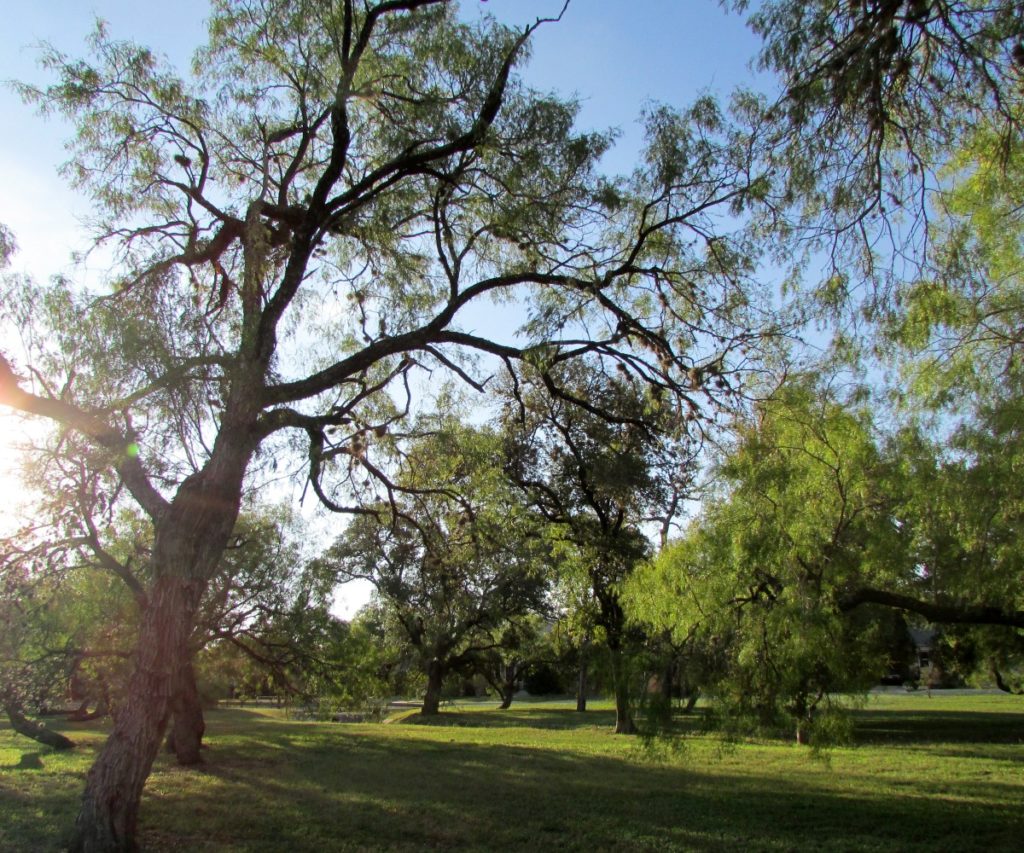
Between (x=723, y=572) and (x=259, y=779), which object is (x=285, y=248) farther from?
(x=259, y=779)

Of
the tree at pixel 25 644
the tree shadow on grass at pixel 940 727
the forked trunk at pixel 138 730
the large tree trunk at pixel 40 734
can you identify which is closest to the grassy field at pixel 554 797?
the tree shadow on grass at pixel 940 727

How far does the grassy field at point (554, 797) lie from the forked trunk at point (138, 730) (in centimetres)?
127

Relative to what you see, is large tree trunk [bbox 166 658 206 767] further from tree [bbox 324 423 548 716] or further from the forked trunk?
the forked trunk

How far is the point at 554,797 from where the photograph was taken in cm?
1112

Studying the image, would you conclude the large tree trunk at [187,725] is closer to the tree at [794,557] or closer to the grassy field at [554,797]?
the grassy field at [554,797]

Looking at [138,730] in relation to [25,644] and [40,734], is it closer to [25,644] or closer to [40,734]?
[25,644]

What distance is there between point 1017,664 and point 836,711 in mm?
20419

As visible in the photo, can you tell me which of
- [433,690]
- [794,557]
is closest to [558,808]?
[794,557]

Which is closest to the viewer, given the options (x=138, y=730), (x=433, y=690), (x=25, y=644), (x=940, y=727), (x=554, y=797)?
(x=138, y=730)

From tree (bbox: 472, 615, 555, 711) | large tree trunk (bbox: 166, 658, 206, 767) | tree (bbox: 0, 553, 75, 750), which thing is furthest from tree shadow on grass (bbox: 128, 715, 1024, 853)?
tree (bbox: 472, 615, 555, 711)

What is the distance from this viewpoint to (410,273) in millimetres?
9758

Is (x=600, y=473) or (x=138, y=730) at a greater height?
(x=600, y=473)

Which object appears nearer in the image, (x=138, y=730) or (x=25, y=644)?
(x=138, y=730)

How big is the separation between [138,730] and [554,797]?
6466mm
